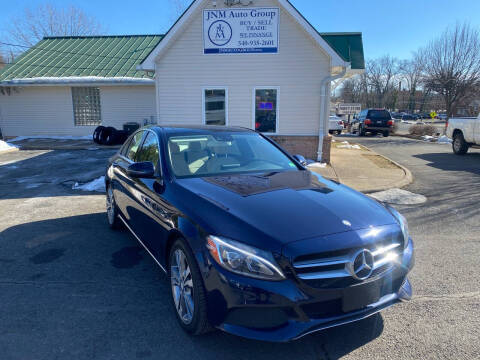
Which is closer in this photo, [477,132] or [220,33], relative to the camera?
[220,33]

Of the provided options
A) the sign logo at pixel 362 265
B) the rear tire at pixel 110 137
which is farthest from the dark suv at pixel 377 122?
the sign logo at pixel 362 265

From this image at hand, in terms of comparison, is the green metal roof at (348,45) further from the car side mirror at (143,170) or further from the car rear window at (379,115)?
the car rear window at (379,115)

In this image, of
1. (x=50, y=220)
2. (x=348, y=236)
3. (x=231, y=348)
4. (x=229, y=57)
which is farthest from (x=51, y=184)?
(x=348, y=236)

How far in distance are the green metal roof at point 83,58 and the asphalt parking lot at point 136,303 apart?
42.4 ft

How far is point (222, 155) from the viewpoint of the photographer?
153 inches

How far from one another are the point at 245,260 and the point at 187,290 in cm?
73

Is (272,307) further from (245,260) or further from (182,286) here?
(182,286)

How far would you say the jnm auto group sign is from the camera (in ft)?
34.4

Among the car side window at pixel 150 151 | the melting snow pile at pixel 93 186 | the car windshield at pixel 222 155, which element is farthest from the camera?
the melting snow pile at pixel 93 186

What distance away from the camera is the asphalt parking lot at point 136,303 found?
2.60 metres

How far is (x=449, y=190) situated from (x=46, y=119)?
17.7 metres

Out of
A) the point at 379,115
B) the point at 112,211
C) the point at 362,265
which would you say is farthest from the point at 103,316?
the point at 379,115

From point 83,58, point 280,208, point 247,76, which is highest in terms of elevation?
point 83,58

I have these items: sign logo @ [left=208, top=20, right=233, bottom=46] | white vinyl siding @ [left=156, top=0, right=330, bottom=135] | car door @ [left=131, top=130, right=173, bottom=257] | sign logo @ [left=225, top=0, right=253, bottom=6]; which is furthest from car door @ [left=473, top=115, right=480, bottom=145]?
car door @ [left=131, top=130, right=173, bottom=257]
